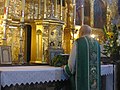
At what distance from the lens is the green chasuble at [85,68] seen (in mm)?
5250

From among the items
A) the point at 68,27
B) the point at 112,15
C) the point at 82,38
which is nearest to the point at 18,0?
the point at 68,27

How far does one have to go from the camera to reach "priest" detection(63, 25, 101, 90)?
5.25 m

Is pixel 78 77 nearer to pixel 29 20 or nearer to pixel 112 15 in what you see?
pixel 29 20

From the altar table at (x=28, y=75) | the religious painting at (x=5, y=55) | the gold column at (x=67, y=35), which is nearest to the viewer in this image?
the altar table at (x=28, y=75)

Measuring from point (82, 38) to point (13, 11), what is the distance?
21.9 ft

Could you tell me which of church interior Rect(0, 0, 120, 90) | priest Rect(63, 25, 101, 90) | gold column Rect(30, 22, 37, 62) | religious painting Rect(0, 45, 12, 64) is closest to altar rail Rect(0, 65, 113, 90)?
priest Rect(63, 25, 101, 90)

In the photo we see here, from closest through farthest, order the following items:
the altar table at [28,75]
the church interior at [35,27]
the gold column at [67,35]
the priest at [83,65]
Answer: the altar table at [28,75], the priest at [83,65], the church interior at [35,27], the gold column at [67,35]

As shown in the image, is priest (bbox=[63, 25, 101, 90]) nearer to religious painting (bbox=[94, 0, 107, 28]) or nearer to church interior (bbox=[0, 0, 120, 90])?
church interior (bbox=[0, 0, 120, 90])

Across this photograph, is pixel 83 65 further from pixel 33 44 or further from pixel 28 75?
pixel 33 44

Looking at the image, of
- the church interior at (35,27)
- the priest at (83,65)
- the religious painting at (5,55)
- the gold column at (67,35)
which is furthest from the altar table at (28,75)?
the gold column at (67,35)

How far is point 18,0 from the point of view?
11680mm

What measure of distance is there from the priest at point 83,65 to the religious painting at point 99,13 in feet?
38.4

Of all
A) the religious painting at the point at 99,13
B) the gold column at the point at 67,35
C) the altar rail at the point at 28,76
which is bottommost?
the altar rail at the point at 28,76

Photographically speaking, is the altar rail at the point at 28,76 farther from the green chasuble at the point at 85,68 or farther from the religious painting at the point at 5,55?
the religious painting at the point at 5,55
